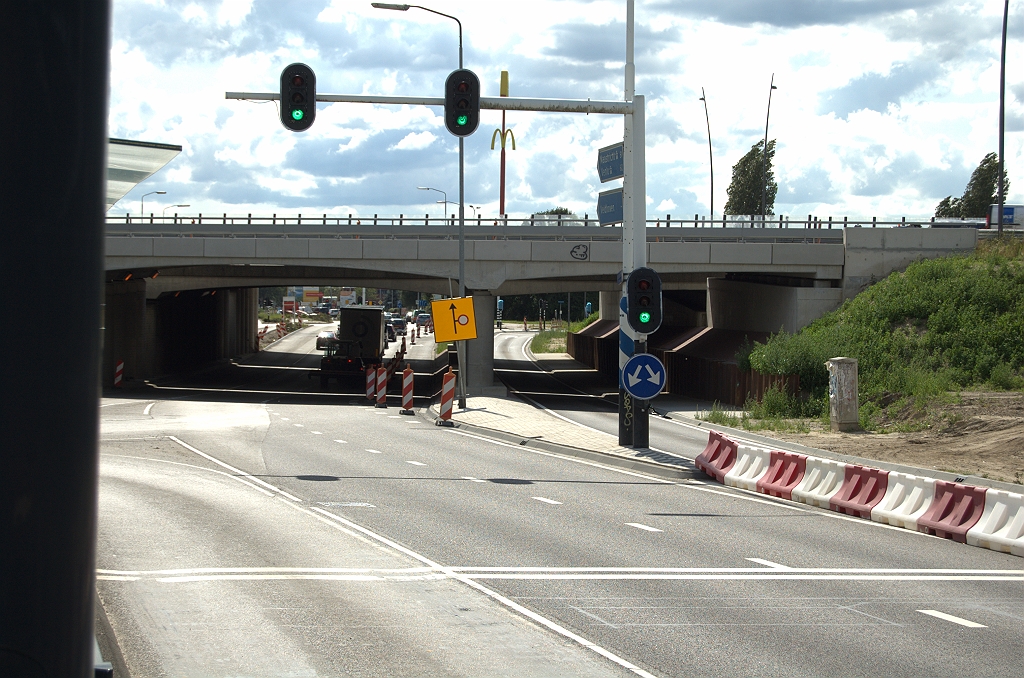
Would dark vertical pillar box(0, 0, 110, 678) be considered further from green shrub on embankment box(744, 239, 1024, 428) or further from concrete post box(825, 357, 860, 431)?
green shrub on embankment box(744, 239, 1024, 428)

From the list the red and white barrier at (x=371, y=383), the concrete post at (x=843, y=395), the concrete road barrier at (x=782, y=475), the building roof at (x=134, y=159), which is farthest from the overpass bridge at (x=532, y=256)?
the building roof at (x=134, y=159)

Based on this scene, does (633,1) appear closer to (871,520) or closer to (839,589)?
(871,520)

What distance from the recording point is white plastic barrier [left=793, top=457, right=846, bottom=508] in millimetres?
15289

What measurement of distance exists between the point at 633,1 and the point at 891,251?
24.2 meters

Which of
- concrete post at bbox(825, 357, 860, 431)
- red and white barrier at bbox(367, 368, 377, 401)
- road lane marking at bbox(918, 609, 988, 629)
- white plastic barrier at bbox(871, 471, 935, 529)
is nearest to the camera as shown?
road lane marking at bbox(918, 609, 988, 629)

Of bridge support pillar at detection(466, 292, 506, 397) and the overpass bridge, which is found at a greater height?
the overpass bridge

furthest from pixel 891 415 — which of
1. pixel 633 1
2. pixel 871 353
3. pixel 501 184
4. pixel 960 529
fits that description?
pixel 501 184

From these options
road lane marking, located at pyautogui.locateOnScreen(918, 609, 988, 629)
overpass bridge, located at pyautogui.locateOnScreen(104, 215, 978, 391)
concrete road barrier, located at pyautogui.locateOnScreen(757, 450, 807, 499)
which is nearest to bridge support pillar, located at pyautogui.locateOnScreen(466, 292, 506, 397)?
overpass bridge, located at pyautogui.locateOnScreen(104, 215, 978, 391)

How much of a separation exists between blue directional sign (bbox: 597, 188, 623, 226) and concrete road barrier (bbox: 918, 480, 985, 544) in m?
9.36

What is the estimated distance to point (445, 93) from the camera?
16984 millimetres

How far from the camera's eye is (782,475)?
16.5 meters

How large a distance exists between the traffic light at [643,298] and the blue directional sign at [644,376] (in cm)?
58

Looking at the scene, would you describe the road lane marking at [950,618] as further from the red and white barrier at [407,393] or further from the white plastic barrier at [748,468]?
the red and white barrier at [407,393]

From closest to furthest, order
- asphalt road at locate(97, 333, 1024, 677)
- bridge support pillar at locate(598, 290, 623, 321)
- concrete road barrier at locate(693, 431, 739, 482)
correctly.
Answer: asphalt road at locate(97, 333, 1024, 677) < concrete road barrier at locate(693, 431, 739, 482) < bridge support pillar at locate(598, 290, 623, 321)
